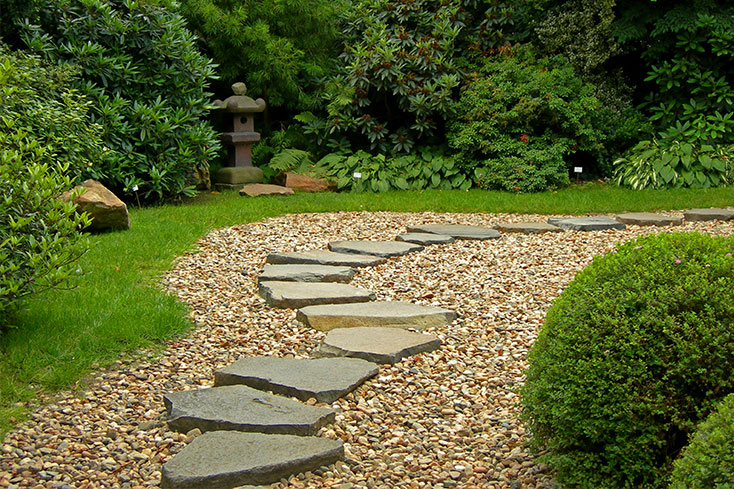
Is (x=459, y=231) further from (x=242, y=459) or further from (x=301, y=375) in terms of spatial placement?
(x=242, y=459)

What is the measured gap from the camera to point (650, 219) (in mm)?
7551

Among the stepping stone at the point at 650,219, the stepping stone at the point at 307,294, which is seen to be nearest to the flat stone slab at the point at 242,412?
the stepping stone at the point at 307,294

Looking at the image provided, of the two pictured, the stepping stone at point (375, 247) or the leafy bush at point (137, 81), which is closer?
the stepping stone at point (375, 247)

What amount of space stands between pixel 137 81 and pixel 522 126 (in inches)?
202

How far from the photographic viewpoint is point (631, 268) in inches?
107

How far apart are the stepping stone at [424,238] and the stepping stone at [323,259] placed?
27.8 inches

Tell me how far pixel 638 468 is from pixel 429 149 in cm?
890

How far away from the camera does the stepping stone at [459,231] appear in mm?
6839

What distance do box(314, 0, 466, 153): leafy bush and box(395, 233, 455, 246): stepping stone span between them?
165 inches

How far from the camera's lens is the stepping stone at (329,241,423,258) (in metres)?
6.20

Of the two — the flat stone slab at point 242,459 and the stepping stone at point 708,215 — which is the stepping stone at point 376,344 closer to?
the flat stone slab at point 242,459

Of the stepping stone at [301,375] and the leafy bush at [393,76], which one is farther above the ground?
the leafy bush at [393,76]

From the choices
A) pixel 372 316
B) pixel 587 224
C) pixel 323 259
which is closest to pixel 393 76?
pixel 587 224

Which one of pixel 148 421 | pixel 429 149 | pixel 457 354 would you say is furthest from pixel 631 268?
pixel 429 149
